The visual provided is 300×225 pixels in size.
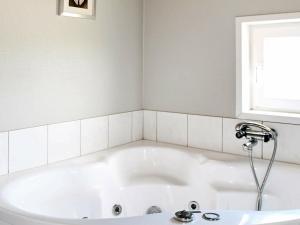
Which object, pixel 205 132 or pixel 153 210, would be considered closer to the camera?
pixel 153 210

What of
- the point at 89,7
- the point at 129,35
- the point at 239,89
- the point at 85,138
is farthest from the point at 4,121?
the point at 239,89

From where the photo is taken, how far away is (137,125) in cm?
269

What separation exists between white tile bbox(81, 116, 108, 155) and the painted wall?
0.46m

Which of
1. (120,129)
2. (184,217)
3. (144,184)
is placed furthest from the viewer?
(120,129)

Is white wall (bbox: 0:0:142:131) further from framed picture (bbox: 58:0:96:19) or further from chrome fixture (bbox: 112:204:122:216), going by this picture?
chrome fixture (bbox: 112:204:122:216)

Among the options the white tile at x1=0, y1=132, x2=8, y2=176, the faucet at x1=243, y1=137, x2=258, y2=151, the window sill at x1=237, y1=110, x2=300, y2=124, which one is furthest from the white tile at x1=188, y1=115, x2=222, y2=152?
the white tile at x1=0, y1=132, x2=8, y2=176

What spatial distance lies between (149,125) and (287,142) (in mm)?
990

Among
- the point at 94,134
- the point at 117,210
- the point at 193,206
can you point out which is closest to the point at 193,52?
the point at 94,134

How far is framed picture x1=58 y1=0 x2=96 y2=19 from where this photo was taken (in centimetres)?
203

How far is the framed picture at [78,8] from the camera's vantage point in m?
2.03

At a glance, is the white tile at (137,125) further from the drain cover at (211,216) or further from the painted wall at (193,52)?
the drain cover at (211,216)

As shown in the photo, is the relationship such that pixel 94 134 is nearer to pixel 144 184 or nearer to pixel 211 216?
pixel 144 184

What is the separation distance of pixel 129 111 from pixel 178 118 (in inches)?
13.9

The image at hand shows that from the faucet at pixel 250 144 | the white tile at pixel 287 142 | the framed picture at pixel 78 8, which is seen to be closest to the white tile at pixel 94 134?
the framed picture at pixel 78 8
